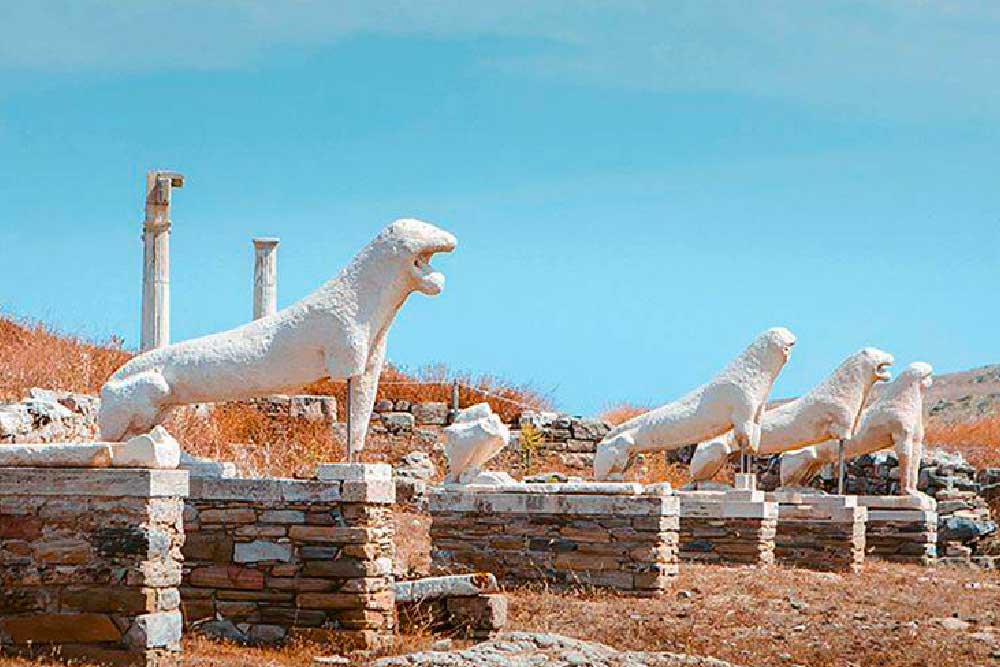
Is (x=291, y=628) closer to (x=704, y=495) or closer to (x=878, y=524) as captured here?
(x=704, y=495)

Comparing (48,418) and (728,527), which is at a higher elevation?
(48,418)

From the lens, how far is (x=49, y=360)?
19.9m

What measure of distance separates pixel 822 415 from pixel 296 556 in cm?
1015

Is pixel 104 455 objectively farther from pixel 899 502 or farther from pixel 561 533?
pixel 899 502

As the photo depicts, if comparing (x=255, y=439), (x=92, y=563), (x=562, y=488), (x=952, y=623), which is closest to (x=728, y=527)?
(x=562, y=488)

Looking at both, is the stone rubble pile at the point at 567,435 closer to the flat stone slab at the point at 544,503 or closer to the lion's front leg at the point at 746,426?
the lion's front leg at the point at 746,426

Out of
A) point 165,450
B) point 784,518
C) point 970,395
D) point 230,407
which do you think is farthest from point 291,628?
point 970,395

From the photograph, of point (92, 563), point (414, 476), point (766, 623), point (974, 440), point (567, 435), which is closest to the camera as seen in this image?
point (92, 563)

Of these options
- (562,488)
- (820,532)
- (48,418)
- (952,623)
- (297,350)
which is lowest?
(952,623)

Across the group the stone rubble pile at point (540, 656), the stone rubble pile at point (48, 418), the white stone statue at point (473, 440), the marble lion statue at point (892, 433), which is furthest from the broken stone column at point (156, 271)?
the stone rubble pile at point (540, 656)

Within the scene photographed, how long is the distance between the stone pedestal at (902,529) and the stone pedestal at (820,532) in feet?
6.83

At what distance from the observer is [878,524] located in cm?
2094

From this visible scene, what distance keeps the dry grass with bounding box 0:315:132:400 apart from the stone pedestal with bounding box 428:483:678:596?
579 centimetres

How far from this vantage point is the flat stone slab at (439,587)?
36.5 feet
